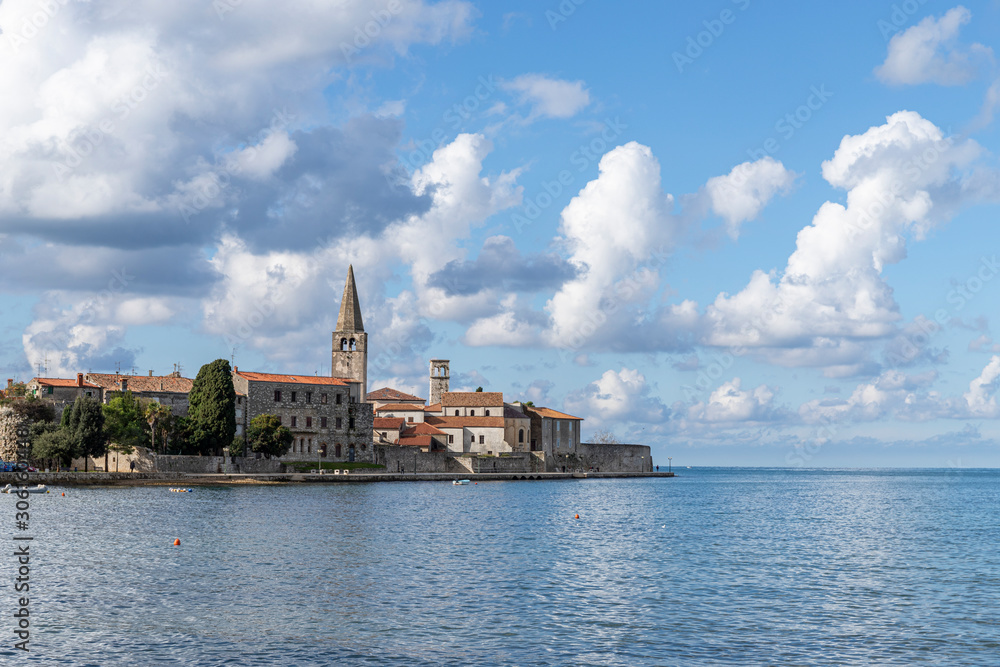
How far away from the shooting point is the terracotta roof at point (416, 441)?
123863 mm

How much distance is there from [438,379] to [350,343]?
98.4 ft

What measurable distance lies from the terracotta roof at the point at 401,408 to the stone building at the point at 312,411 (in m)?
20.0

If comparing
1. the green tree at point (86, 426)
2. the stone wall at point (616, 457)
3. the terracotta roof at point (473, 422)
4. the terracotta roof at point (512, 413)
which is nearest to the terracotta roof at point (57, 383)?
the green tree at point (86, 426)

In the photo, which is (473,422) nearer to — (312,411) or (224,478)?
(312,411)

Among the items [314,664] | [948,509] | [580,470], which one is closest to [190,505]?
[314,664]

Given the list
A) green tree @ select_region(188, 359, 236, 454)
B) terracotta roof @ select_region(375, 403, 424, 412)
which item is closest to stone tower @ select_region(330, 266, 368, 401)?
terracotta roof @ select_region(375, 403, 424, 412)

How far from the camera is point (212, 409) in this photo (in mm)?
93438

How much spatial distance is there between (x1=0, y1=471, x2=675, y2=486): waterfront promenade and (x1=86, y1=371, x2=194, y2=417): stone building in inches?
605

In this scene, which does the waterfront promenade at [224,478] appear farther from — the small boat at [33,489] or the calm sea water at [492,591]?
the calm sea water at [492,591]

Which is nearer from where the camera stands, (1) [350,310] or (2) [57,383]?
(2) [57,383]

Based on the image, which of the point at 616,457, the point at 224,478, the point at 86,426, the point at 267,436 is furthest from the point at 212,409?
the point at 616,457

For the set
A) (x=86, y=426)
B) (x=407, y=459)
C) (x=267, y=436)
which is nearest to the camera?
(x=86, y=426)

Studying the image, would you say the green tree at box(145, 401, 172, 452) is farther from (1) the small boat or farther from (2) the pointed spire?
(2) the pointed spire

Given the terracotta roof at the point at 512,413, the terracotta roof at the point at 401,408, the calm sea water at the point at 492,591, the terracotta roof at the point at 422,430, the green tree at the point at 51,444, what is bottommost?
the calm sea water at the point at 492,591
